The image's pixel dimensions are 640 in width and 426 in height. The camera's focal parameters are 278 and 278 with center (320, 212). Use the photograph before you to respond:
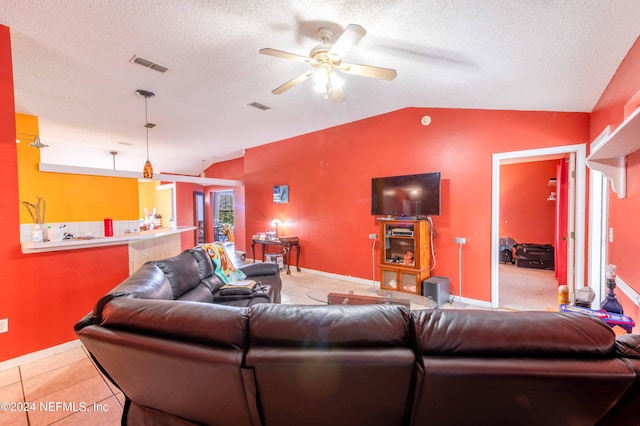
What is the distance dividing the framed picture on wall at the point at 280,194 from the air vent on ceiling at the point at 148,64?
3.34m

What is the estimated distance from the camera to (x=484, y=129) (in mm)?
3646

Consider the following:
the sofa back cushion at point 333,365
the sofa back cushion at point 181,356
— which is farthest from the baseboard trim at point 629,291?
the sofa back cushion at point 181,356

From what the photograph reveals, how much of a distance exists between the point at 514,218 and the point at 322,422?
7.15 metres

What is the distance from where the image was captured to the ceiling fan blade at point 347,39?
1.74 meters

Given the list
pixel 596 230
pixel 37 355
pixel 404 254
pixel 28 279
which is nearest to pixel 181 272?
pixel 28 279

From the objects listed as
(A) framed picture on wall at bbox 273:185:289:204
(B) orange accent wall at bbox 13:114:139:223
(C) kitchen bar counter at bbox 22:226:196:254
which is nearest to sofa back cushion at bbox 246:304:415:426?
(C) kitchen bar counter at bbox 22:226:196:254

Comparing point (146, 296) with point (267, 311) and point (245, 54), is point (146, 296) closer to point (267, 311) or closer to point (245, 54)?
point (267, 311)

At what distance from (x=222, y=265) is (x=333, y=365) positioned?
2.58 meters

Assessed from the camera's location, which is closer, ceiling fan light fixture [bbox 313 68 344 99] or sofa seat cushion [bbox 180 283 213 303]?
ceiling fan light fixture [bbox 313 68 344 99]

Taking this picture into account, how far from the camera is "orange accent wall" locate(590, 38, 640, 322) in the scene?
1.59m

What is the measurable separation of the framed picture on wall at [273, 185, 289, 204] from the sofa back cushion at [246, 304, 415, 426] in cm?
496

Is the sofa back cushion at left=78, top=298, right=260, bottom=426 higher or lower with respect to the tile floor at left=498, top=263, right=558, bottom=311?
higher

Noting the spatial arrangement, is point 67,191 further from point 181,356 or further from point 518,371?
point 518,371

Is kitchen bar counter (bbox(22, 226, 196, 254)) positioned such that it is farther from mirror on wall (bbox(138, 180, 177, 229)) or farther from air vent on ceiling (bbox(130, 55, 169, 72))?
mirror on wall (bbox(138, 180, 177, 229))
